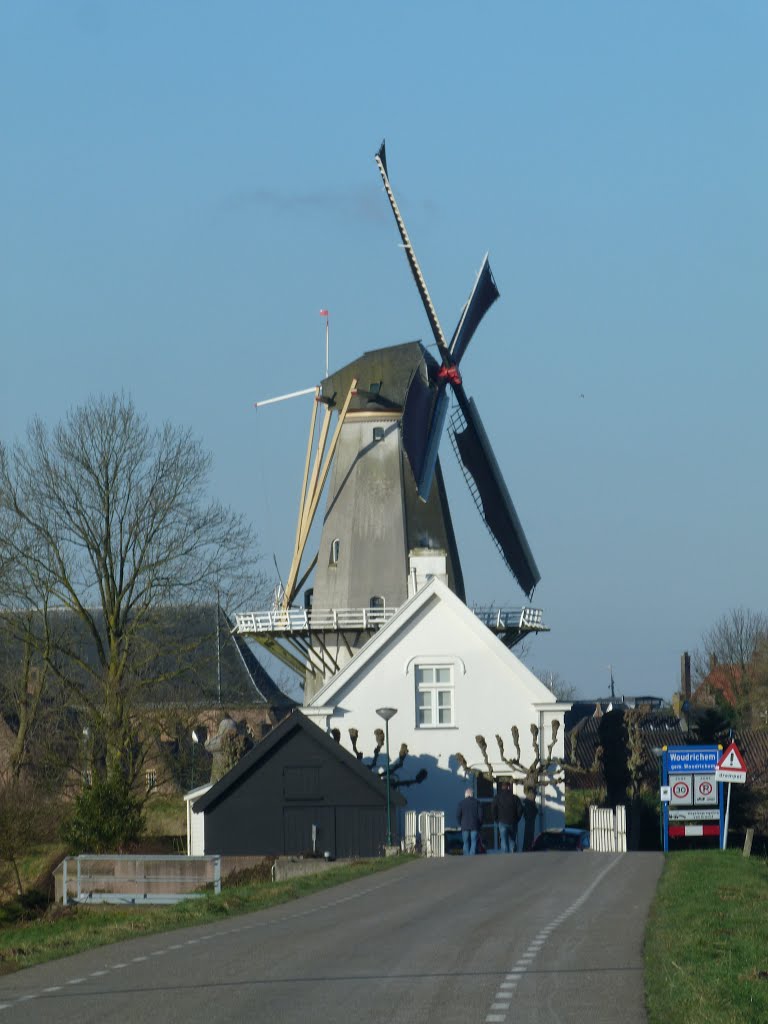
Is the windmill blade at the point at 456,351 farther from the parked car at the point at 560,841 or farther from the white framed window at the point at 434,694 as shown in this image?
the parked car at the point at 560,841

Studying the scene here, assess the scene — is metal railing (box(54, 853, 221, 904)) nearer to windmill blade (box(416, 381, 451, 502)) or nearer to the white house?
the white house

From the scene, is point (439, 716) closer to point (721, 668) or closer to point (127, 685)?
point (127, 685)

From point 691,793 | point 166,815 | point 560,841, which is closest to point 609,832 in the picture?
point 560,841

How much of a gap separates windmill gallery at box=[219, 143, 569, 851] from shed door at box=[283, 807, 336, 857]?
3647mm

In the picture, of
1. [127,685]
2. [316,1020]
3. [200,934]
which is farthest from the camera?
[127,685]

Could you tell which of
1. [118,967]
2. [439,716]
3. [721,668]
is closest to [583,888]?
[118,967]

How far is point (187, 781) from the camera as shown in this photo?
5353 centimetres

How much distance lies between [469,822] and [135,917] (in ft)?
47.2

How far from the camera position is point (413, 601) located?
4688cm

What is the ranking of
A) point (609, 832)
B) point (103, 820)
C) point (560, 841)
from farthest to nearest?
point (103, 820) → point (560, 841) → point (609, 832)

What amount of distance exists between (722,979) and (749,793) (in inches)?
1468

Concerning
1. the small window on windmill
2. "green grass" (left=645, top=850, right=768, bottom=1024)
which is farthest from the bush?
"green grass" (left=645, top=850, right=768, bottom=1024)

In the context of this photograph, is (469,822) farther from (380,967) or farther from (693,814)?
(380,967)

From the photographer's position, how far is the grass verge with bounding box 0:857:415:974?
18.3 metres
